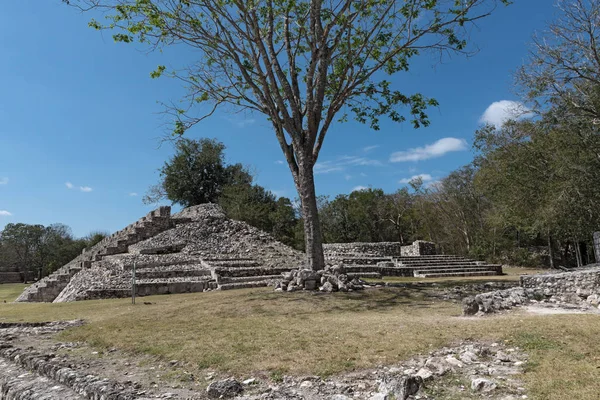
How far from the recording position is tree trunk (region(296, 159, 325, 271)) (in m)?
11.6

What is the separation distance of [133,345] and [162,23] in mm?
8830

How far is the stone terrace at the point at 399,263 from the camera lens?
1953 centimetres

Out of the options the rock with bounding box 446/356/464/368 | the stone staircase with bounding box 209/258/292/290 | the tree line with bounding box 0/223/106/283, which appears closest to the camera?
the rock with bounding box 446/356/464/368

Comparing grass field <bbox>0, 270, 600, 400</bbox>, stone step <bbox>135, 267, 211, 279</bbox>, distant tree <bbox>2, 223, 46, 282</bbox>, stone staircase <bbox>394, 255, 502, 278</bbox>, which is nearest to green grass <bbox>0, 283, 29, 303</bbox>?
stone step <bbox>135, 267, 211, 279</bbox>

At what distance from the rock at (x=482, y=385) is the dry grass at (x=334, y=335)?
313 mm

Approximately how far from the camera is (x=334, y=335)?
18.9 feet

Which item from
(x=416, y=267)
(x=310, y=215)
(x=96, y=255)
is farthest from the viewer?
(x=96, y=255)

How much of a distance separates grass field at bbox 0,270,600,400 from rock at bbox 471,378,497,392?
29 cm

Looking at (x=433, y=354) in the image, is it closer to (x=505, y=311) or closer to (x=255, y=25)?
(x=505, y=311)

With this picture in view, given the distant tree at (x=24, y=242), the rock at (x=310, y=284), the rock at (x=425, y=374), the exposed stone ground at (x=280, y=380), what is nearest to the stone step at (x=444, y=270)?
the rock at (x=310, y=284)

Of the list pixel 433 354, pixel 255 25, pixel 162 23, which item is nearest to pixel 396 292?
pixel 433 354

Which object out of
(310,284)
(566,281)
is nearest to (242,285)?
(310,284)

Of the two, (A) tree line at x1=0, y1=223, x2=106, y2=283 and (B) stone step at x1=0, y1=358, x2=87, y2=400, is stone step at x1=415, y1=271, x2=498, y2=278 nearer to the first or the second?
(B) stone step at x1=0, y1=358, x2=87, y2=400

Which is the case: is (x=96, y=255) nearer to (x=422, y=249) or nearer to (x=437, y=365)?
(x=422, y=249)
